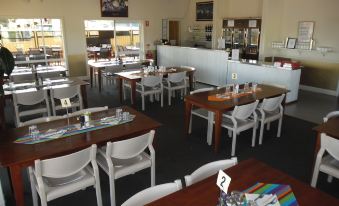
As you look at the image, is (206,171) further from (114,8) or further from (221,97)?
(114,8)

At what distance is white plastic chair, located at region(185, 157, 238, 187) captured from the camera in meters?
1.98

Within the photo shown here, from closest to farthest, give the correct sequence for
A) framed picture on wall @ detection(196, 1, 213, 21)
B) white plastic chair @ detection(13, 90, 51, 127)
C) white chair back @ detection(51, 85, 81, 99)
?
1. white plastic chair @ detection(13, 90, 51, 127)
2. white chair back @ detection(51, 85, 81, 99)
3. framed picture on wall @ detection(196, 1, 213, 21)

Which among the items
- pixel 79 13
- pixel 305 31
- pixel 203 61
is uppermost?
pixel 79 13

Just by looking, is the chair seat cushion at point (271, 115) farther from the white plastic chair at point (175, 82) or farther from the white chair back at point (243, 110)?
the white plastic chair at point (175, 82)

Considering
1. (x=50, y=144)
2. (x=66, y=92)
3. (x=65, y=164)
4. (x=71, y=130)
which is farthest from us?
(x=66, y=92)

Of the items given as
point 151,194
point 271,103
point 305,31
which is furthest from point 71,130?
point 305,31

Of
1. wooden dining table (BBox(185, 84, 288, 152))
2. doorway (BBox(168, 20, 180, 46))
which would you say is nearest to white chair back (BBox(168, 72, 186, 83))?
wooden dining table (BBox(185, 84, 288, 152))

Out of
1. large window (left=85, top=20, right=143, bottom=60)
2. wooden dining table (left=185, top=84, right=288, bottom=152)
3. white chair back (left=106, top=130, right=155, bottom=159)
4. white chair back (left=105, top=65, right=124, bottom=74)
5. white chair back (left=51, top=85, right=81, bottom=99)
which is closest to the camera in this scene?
white chair back (left=106, top=130, right=155, bottom=159)

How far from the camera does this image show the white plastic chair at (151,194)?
1.73m

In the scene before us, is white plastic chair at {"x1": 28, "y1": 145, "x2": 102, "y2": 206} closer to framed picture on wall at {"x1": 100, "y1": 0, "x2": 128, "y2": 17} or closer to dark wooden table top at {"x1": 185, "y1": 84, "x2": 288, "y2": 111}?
dark wooden table top at {"x1": 185, "y1": 84, "x2": 288, "y2": 111}

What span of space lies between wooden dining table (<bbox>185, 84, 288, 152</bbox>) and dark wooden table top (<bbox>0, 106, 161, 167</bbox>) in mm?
1055

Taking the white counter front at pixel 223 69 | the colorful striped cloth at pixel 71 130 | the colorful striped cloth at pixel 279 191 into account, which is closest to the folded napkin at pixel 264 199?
the colorful striped cloth at pixel 279 191

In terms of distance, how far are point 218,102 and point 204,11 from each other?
713cm

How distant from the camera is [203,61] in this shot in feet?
26.9
